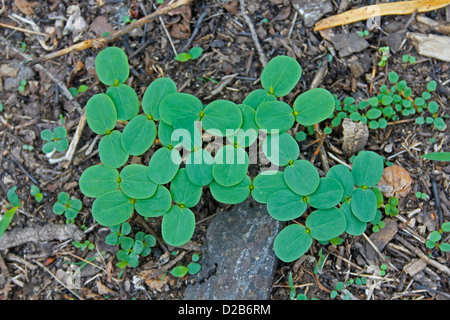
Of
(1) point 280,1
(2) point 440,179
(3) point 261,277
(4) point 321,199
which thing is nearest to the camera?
(4) point 321,199

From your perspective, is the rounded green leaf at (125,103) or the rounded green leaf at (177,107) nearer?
the rounded green leaf at (177,107)

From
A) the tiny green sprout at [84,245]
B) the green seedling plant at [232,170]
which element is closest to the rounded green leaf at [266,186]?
the green seedling plant at [232,170]

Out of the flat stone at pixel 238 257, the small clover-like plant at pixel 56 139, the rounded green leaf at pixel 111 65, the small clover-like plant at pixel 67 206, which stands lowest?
the flat stone at pixel 238 257

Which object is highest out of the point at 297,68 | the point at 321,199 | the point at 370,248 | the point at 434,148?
the point at 297,68

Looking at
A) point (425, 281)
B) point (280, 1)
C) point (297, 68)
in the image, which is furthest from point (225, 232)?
point (280, 1)

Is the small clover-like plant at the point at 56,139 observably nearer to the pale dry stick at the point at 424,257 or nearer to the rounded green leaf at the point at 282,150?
the rounded green leaf at the point at 282,150

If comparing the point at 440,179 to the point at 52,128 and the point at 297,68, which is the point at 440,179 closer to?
the point at 297,68

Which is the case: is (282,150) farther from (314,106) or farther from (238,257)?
(238,257)

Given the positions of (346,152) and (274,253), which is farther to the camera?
(346,152)
